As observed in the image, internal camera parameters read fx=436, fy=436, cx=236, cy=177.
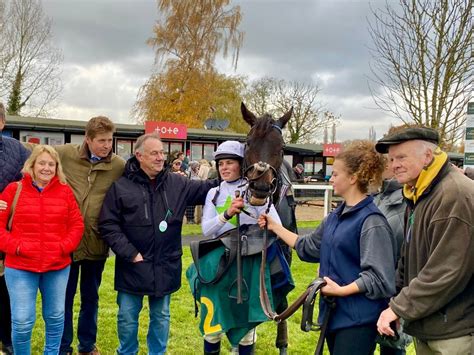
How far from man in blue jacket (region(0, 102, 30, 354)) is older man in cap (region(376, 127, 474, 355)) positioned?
2.77 meters

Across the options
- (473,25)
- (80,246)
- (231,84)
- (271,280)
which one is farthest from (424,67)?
(231,84)

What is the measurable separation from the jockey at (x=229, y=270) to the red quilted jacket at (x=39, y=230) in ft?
3.33

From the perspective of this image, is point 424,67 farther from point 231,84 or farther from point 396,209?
point 231,84

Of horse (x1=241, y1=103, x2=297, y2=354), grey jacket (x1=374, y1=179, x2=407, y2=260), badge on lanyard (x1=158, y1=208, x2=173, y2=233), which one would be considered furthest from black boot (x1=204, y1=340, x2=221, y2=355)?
grey jacket (x1=374, y1=179, x2=407, y2=260)

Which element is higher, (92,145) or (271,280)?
(92,145)

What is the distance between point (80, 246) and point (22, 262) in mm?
498

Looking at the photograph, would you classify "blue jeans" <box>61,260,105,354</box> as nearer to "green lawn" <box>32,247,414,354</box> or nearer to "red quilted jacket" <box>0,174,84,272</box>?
"green lawn" <box>32,247,414,354</box>

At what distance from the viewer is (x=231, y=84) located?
28.9 metres

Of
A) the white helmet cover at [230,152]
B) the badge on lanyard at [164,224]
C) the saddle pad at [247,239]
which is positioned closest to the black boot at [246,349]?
the saddle pad at [247,239]

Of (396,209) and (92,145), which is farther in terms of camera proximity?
(92,145)

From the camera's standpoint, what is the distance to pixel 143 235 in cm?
324

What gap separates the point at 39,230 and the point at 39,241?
8 centimetres

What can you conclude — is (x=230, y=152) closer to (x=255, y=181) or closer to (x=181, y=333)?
(x=255, y=181)

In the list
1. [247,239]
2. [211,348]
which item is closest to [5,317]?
[211,348]
